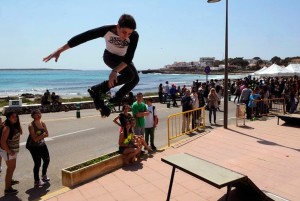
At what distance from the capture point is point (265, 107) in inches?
686

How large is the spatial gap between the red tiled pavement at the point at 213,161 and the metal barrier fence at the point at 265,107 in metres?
4.57

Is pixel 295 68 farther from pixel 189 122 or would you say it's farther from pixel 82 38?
pixel 82 38

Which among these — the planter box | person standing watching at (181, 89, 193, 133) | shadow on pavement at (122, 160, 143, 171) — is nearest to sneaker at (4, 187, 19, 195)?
the planter box

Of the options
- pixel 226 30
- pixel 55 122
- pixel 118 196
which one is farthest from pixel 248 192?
pixel 55 122

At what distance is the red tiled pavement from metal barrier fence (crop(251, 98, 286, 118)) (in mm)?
4565

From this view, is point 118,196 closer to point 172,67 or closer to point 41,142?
point 41,142

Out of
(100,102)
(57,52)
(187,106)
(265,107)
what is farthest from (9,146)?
(265,107)

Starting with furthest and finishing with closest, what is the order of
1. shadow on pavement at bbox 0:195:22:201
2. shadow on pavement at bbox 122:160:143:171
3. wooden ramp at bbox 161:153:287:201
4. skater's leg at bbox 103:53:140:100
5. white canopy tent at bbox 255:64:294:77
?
white canopy tent at bbox 255:64:294:77, shadow on pavement at bbox 122:160:143:171, shadow on pavement at bbox 0:195:22:201, wooden ramp at bbox 161:153:287:201, skater's leg at bbox 103:53:140:100

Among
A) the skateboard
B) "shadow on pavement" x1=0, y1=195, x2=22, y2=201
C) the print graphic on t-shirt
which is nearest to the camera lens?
the print graphic on t-shirt

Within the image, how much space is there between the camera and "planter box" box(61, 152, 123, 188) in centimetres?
720

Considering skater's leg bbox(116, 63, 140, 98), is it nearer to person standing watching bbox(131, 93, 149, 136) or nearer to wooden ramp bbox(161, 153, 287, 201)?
wooden ramp bbox(161, 153, 287, 201)

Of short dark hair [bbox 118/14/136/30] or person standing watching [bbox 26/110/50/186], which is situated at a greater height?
short dark hair [bbox 118/14/136/30]

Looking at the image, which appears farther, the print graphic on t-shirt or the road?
the road

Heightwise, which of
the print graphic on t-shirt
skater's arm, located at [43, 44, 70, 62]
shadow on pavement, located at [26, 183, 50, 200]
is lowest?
shadow on pavement, located at [26, 183, 50, 200]
